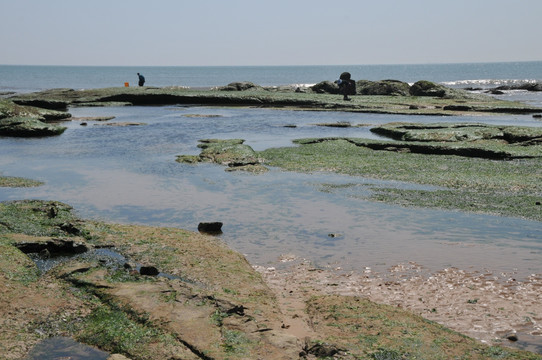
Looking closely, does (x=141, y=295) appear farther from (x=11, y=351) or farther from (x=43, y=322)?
(x=11, y=351)

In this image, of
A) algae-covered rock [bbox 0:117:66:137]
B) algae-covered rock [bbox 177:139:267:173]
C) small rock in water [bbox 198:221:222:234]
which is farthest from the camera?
algae-covered rock [bbox 0:117:66:137]

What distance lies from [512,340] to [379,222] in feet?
19.9

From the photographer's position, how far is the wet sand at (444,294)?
772 centimetres

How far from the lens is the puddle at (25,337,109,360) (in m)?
6.64

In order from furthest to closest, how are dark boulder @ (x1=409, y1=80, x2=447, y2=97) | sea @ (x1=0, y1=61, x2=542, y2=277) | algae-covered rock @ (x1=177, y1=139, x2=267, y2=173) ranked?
1. dark boulder @ (x1=409, y1=80, x2=447, y2=97)
2. algae-covered rock @ (x1=177, y1=139, x2=267, y2=173)
3. sea @ (x1=0, y1=61, x2=542, y2=277)

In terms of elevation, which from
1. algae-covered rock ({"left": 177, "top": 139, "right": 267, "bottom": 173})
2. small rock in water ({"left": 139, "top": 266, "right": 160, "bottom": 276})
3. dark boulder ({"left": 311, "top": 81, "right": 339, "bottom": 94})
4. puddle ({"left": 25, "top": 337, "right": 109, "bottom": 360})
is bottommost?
puddle ({"left": 25, "top": 337, "right": 109, "bottom": 360})

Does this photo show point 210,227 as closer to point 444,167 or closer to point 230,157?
point 230,157

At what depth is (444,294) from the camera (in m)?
9.02

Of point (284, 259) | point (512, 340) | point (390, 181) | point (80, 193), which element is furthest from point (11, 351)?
point (390, 181)

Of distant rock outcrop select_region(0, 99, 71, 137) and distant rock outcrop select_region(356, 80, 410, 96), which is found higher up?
distant rock outcrop select_region(356, 80, 410, 96)

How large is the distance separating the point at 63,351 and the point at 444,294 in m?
5.55

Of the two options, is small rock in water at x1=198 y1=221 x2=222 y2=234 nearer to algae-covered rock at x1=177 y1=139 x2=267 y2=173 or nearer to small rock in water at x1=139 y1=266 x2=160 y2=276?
small rock in water at x1=139 y1=266 x2=160 y2=276

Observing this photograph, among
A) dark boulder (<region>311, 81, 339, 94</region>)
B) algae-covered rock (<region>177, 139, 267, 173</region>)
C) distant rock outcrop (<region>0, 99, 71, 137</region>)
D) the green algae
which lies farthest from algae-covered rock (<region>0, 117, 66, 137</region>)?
dark boulder (<region>311, 81, 339, 94</region>)

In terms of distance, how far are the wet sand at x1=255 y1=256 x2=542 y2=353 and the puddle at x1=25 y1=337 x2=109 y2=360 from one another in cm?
246
